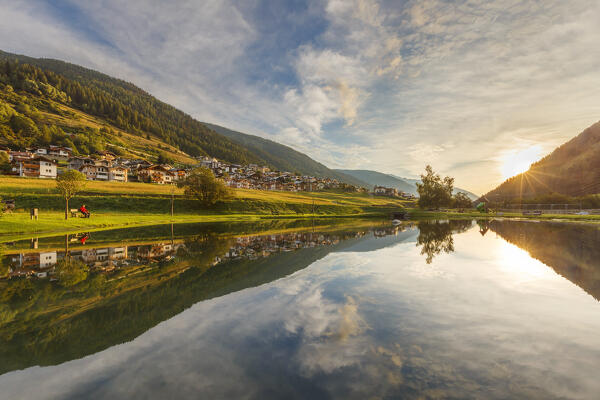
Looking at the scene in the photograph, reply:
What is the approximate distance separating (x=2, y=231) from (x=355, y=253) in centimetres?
3672

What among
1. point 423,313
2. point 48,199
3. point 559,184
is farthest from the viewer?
point 559,184

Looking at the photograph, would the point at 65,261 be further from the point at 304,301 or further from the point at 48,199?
the point at 48,199

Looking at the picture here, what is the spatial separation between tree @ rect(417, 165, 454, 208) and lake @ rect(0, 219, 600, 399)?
99.4 meters

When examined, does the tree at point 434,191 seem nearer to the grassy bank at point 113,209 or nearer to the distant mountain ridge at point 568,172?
the grassy bank at point 113,209

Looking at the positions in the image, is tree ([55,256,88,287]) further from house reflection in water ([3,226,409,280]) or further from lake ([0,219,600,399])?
house reflection in water ([3,226,409,280])

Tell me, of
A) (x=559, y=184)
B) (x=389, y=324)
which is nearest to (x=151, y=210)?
(x=389, y=324)

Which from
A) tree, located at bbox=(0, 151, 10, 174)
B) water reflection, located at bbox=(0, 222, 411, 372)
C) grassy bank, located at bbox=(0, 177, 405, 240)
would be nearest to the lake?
water reflection, located at bbox=(0, 222, 411, 372)

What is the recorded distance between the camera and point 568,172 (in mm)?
161750

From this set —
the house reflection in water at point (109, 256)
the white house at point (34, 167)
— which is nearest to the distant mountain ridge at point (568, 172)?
the house reflection in water at point (109, 256)

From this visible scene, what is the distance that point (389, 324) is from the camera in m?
7.68

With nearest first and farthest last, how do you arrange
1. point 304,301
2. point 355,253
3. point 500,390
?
point 500,390
point 304,301
point 355,253

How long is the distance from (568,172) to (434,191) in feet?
429

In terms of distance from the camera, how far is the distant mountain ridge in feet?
490

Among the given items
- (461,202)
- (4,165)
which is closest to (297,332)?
(461,202)
